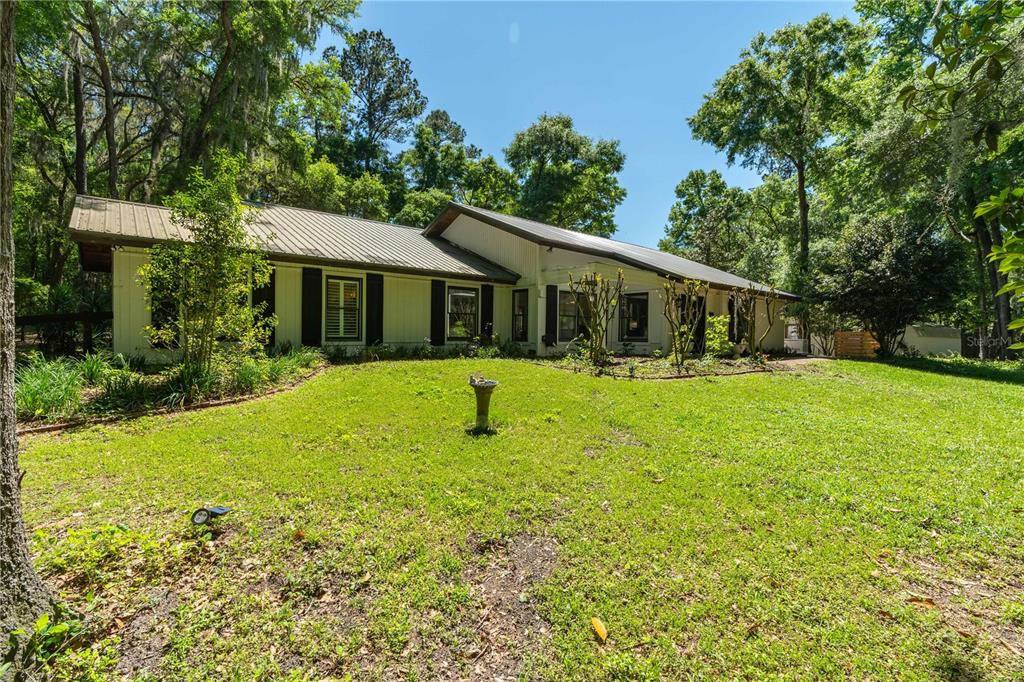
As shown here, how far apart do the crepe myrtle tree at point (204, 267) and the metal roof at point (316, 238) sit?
53 cm

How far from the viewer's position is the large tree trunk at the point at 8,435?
2277 millimetres

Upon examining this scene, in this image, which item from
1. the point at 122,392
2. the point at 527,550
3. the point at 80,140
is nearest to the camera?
the point at 527,550

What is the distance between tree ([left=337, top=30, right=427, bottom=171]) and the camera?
34375 millimetres

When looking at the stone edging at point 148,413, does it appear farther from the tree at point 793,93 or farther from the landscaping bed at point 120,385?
the tree at point 793,93

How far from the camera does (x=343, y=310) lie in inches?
453

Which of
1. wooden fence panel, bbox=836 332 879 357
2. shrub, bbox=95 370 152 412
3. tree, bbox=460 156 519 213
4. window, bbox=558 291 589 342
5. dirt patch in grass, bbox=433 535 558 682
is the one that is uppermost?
tree, bbox=460 156 519 213

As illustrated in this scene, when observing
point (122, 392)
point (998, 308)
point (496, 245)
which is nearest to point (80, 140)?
point (496, 245)

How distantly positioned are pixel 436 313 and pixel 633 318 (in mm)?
7621

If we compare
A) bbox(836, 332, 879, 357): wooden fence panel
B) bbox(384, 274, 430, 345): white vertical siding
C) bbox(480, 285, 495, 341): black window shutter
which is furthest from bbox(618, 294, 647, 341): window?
bbox(836, 332, 879, 357): wooden fence panel

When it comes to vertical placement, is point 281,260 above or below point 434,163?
below

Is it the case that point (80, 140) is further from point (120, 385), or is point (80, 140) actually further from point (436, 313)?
point (120, 385)

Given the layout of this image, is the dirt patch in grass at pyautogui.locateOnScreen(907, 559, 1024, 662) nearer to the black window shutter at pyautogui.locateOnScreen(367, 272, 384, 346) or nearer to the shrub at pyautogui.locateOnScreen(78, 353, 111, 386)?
the shrub at pyautogui.locateOnScreen(78, 353, 111, 386)

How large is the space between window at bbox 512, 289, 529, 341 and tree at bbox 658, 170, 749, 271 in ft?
83.9

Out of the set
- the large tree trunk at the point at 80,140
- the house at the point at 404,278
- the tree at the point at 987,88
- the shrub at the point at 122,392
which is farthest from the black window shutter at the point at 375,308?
the large tree trunk at the point at 80,140
